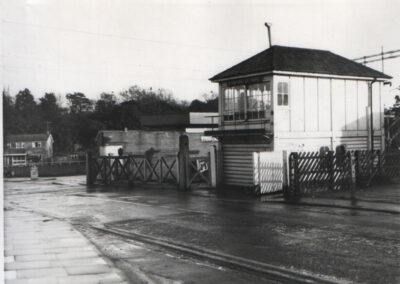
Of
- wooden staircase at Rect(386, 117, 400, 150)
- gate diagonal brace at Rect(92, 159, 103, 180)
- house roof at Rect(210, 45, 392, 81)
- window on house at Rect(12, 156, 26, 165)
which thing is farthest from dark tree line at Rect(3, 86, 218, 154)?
house roof at Rect(210, 45, 392, 81)

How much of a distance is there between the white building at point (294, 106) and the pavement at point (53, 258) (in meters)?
10.9

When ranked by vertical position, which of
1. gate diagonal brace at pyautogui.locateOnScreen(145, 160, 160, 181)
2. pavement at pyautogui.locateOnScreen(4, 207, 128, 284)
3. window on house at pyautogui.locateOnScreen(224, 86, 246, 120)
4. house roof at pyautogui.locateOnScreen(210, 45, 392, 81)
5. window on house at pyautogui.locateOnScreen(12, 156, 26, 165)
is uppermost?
house roof at pyautogui.locateOnScreen(210, 45, 392, 81)

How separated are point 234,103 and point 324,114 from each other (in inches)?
166

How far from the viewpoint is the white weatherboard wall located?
21.2 metres

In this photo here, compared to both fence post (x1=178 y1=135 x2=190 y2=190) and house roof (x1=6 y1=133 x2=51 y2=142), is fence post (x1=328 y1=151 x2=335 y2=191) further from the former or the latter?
house roof (x1=6 y1=133 x2=51 y2=142)

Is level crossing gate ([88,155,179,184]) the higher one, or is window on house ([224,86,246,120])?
window on house ([224,86,246,120])

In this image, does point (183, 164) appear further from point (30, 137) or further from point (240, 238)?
point (30, 137)

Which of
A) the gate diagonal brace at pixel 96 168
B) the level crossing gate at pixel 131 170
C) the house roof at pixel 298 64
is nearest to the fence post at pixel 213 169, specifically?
the level crossing gate at pixel 131 170

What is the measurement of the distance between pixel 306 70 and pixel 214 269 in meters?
15.3

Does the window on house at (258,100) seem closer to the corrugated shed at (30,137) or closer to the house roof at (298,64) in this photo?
the house roof at (298,64)

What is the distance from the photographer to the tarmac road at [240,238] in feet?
24.9

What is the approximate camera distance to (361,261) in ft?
26.1

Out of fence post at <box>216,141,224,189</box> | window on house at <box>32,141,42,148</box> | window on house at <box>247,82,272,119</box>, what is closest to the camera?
window on house at <box>247,82,272,119</box>

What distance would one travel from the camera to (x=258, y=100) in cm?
2194
